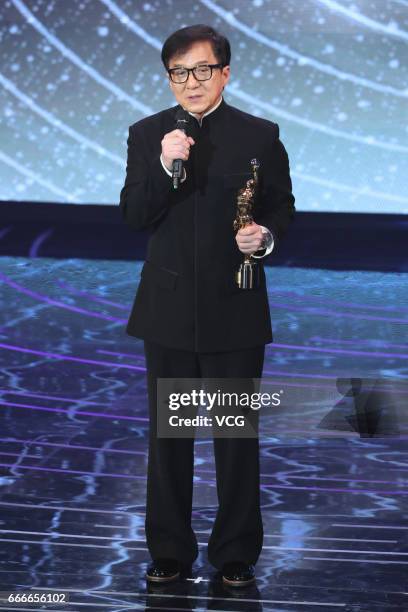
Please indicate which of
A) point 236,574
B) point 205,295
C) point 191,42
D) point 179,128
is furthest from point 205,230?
point 236,574

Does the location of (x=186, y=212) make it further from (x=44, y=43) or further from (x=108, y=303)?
(x=44, y=43)

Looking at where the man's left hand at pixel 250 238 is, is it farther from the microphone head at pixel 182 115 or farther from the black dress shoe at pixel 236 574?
the black dress shoe at pixel 236 574

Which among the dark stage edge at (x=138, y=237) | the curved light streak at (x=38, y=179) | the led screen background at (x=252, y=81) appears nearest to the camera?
the dark stage edge at (x=138, y=237)

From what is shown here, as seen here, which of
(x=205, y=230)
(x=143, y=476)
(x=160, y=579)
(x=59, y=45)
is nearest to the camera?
(x=205, y=230)

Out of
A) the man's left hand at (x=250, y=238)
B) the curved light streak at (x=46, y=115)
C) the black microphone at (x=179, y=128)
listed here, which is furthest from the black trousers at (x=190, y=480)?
the curved light streak at (x=46, y=115)

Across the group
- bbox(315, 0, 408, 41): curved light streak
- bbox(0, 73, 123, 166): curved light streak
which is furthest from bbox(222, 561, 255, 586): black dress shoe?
bbox(0, 73, 123, 166): curved light streak

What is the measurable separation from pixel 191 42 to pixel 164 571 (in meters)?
1.22

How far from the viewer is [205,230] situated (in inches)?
108

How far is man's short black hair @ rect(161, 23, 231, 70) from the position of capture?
2614 mm

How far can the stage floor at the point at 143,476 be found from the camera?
112 inches

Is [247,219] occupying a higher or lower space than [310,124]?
lower

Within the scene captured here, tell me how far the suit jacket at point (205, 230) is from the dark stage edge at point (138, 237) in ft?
19.6

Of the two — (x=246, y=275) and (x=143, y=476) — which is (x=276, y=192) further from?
(x=143, y=476)

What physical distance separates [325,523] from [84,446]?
3.55 ft
